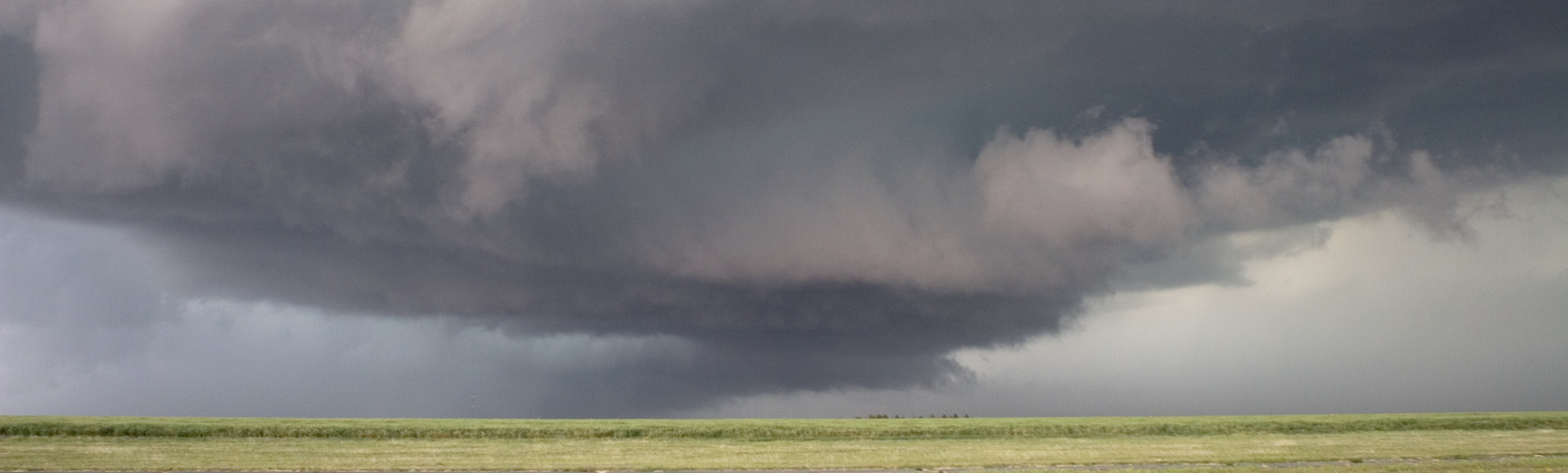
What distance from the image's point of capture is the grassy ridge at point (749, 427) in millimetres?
49562

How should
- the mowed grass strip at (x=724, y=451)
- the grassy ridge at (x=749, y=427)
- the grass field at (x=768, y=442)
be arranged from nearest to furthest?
the mowed grass strip at (x=724, y=451) < the grass field at (x=768, y=442) < the grassy ridge at (x=749, y=427)

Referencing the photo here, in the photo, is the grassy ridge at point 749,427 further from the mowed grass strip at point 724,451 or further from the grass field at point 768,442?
the mowed grass strip at point 724,451

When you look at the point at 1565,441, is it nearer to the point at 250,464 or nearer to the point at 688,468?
the point at 688,468

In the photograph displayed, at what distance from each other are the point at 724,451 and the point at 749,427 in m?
9.31

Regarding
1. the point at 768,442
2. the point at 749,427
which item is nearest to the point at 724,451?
the point at 768,442

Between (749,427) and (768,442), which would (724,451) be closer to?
(768,442)

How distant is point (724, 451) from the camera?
1796 inches

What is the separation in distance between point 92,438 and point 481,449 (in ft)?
59.1

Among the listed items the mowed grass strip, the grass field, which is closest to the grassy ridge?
the grass field

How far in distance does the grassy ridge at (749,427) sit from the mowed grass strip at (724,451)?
122 centimetres

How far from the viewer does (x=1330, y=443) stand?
47406 mm

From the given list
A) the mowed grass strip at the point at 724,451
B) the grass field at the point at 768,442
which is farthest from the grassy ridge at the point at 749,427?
the mowed grass strip at the point at 724,451

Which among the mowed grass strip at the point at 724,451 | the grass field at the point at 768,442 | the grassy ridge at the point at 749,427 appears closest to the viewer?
the mowed grass strip at the point at 724,451

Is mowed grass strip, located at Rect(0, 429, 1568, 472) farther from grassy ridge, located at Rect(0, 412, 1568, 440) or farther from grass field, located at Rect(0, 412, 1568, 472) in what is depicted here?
grassy ridge, located at Rect(0, 412, 1568, 440)
